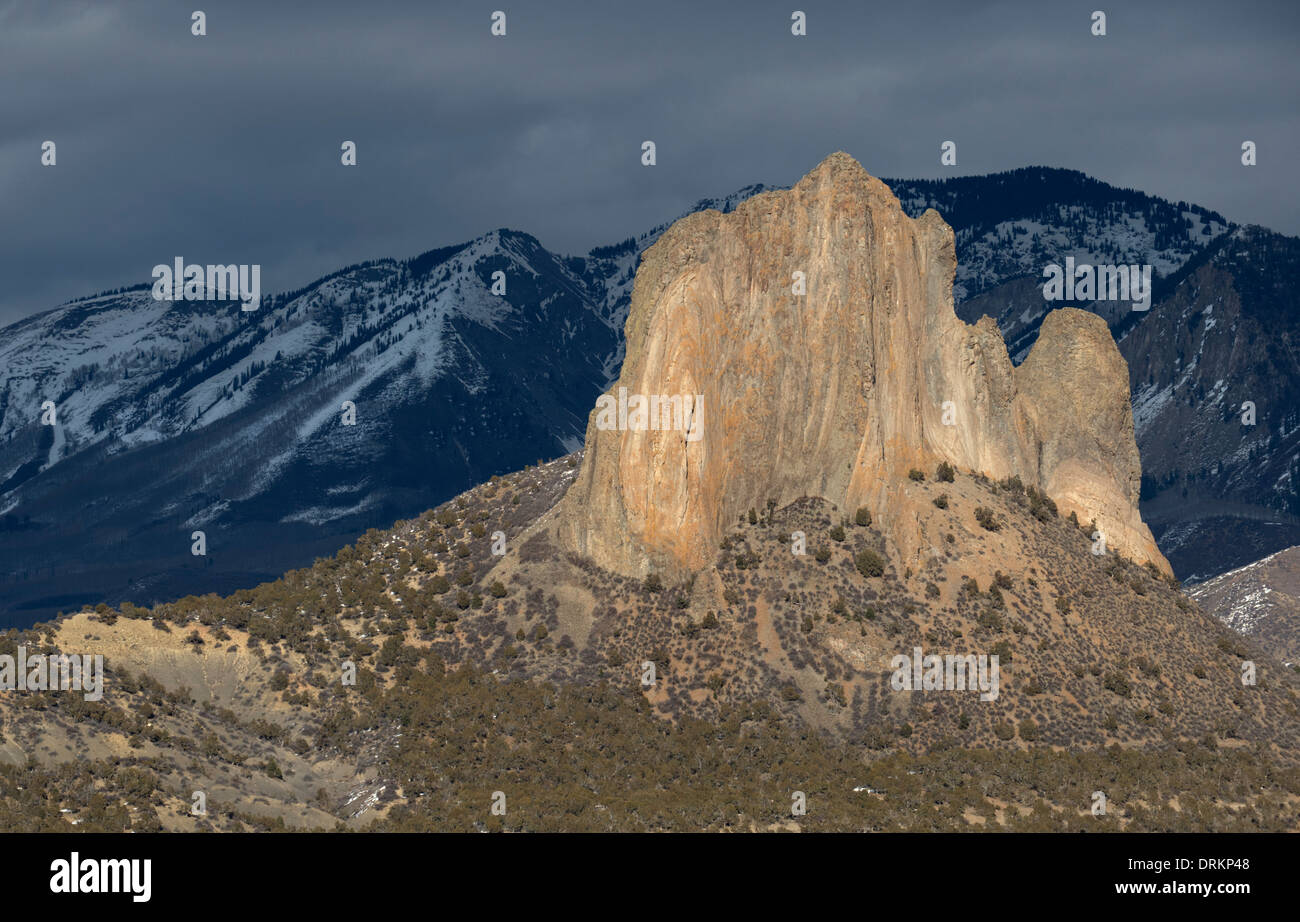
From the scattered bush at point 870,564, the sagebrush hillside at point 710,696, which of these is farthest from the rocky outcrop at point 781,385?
the sagebrush hillside at point 710,696

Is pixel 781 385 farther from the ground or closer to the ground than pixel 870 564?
farther from the ground

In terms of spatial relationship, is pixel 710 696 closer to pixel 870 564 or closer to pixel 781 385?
pixel 870 564

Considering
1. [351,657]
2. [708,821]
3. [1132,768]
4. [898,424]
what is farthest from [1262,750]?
[351,657]

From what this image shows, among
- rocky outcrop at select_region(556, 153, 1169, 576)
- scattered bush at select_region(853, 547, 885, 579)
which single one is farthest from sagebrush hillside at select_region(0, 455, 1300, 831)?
rocky outcrop at select_region(556, 153, 1169, 576)

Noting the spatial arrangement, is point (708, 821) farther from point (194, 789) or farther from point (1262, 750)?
point (1262, 750)

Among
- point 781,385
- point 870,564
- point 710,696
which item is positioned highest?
point 781,385

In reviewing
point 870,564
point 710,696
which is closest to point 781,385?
point 870,564

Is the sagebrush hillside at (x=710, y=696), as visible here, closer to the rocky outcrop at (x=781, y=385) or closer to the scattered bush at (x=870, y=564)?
the scattered bush at (x=870, y=564)
